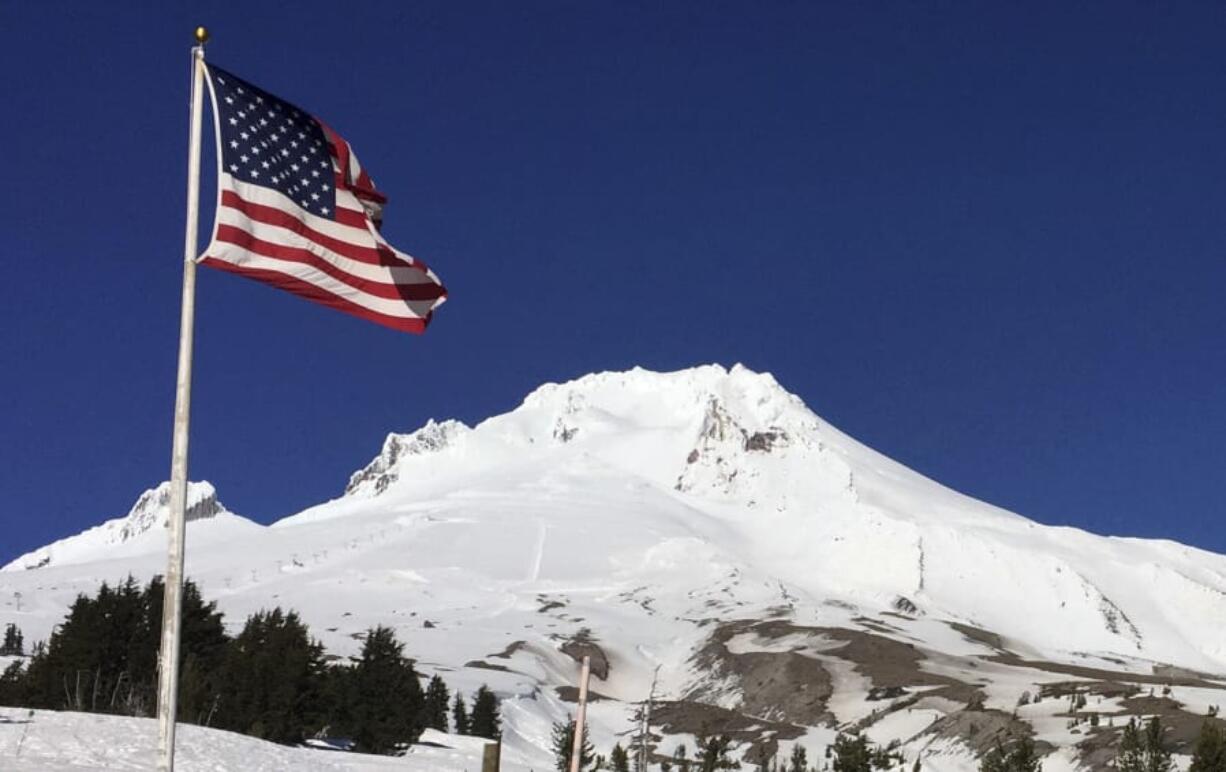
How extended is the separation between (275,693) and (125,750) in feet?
61.4

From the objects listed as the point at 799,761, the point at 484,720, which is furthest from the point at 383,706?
the point at 484,720

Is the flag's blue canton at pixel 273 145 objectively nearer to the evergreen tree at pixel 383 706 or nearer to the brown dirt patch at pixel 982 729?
the evergreen tree at pixel 383 706

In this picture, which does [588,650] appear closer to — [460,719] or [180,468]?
[460,719]

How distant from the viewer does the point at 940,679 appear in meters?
115

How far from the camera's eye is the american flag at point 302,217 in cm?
1412

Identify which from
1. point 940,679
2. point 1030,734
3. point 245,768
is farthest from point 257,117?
point 940,679

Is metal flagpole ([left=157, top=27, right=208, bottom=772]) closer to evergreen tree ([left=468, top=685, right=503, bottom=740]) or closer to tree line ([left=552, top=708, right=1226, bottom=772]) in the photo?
tree line ([left=552, top=708, right=1226, bottom=772])

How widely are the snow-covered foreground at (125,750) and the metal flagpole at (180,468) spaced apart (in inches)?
618

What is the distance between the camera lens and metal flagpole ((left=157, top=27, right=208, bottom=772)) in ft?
42.8

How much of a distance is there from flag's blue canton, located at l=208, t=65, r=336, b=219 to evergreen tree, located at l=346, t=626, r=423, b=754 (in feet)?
133

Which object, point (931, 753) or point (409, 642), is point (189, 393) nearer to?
point (931, 753)

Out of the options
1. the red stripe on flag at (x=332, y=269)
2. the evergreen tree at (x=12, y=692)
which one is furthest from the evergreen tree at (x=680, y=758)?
the red stripe on flag at (x=332, y=269)

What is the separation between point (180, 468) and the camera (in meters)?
13.5

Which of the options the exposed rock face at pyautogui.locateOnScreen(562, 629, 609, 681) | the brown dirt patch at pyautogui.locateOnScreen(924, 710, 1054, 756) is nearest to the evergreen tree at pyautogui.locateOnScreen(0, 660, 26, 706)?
the brown dirt patch at pyautogui.locateOnScreen(924, 710, 1054, 756)
